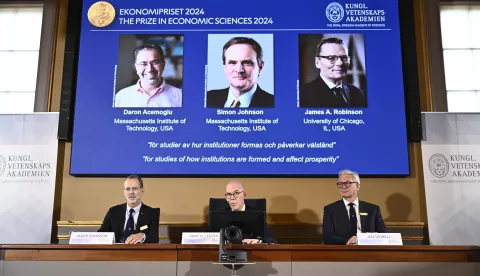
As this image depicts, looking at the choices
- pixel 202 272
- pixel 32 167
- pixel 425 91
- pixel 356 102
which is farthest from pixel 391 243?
pixel 32 167

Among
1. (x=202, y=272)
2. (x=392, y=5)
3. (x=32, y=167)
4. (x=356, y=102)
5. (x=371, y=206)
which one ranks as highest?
(x=392, y=5)

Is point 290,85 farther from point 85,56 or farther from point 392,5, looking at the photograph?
point 85,56

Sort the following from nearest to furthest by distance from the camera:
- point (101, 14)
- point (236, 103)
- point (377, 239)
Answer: point (377, 239), point (236, 103), point (101, 14)

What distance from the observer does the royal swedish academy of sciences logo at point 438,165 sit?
518 cm

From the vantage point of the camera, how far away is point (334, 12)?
18.2 ft

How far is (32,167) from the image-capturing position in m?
5.29

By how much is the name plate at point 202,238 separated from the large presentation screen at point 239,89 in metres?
1.55

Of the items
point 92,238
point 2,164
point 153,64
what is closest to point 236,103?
point 153,64

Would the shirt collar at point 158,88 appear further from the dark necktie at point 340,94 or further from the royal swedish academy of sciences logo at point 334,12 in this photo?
the royal swedish academy of sciences logo at point 334,12

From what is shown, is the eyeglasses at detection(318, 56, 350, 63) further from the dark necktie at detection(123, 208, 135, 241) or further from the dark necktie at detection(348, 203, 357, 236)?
the dark necktie at detection(123, 208, 135, 241)

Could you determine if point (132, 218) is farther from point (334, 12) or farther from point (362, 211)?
point (334, 12)

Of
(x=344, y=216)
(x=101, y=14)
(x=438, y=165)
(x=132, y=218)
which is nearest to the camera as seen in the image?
(x=344, y=216)

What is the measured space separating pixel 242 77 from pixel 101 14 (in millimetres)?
1585

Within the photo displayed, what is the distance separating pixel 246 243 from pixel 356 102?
90.5 inches
